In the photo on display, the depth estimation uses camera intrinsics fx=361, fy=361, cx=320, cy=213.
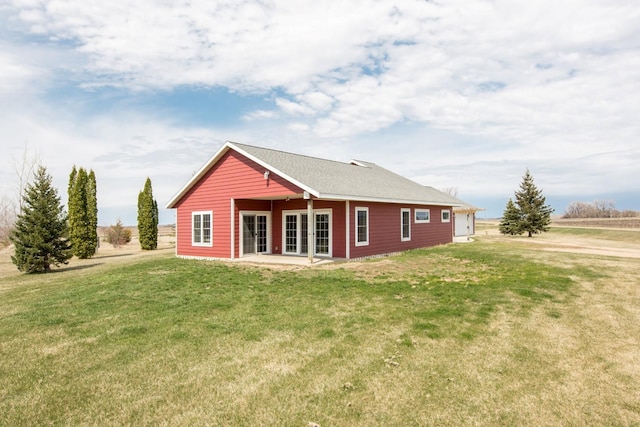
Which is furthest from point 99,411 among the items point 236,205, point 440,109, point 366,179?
point 440,109

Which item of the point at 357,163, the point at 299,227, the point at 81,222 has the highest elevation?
the point at 357,163

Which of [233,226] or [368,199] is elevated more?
[368,199]

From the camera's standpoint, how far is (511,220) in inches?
1484

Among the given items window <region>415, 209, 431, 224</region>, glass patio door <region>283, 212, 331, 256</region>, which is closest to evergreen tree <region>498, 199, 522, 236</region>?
window <region>415, 209, 431, 224</region>

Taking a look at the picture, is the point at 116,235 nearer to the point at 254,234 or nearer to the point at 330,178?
the point at 254,234

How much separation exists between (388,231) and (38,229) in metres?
16.5

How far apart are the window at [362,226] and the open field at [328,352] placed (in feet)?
18.9

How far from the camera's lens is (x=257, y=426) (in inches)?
152

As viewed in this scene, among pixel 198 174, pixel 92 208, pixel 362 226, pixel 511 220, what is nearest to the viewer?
pixel 362 226

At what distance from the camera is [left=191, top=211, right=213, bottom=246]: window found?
1844 cm

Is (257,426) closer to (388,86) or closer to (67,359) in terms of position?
(67,359)

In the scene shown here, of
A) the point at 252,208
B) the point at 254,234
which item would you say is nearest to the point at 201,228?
the point at 254,234

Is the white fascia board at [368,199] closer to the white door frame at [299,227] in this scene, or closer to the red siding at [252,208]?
the red siding at [252,208]

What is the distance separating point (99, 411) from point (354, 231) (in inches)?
514
